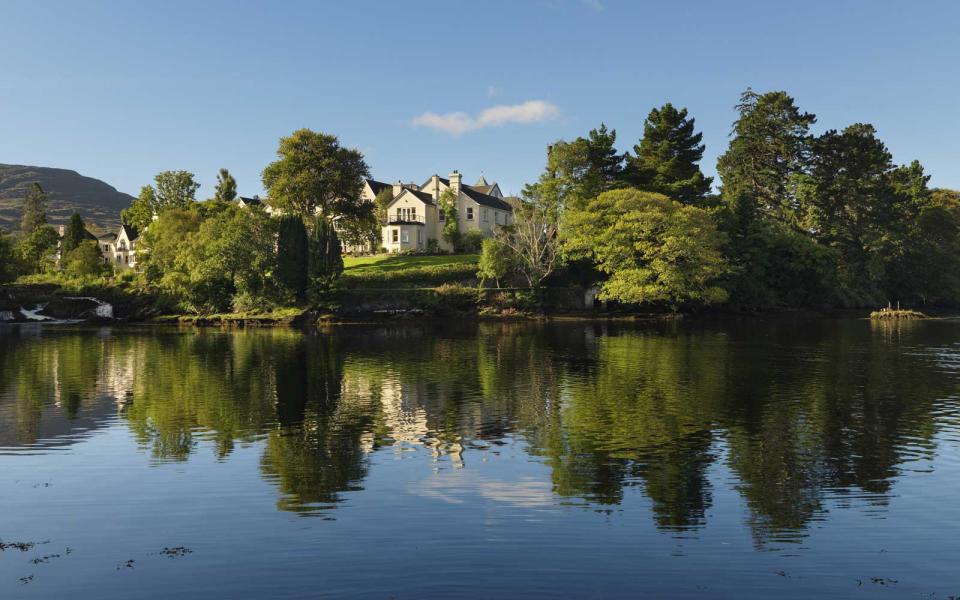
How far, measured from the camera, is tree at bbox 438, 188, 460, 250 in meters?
105

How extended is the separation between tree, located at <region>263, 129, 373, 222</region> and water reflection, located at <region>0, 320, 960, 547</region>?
4355cm

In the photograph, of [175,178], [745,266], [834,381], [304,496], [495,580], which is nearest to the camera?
[495,580]

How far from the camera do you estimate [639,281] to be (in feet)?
243

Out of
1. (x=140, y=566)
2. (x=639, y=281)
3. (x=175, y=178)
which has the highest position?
(x=175, y=178)

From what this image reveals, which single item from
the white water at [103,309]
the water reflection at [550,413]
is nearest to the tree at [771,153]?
the water reflection at [550,413]

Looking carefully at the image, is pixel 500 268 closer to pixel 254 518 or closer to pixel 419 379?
pixel 419 379

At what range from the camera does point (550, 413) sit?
2442cm

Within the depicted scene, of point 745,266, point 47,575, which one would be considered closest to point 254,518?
point 47,575

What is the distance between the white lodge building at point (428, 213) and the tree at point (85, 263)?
140 ft

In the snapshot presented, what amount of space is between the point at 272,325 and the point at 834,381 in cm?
5780

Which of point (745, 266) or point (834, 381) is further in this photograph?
point (745, 266)

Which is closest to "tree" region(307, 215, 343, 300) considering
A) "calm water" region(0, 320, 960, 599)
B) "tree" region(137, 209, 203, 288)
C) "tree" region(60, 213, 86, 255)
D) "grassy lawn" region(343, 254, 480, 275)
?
→ "grassy lawn" region(343, 254, 480, 275)

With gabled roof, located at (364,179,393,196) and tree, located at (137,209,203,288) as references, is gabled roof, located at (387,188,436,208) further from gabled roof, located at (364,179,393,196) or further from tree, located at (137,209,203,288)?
tree, located at (137,209,203,288)

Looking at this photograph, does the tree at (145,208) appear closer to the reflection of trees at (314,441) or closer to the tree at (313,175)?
the tree at (313,175)
